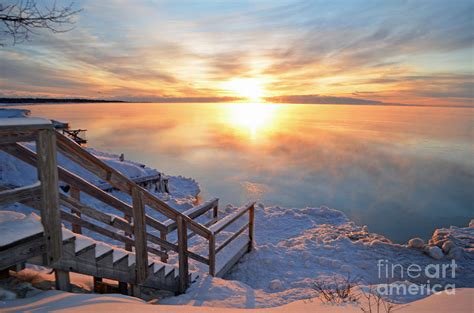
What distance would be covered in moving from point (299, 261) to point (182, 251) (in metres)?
4.13

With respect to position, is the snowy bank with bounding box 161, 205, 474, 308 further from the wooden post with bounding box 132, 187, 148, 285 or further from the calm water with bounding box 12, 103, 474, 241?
the calm water with bounding box 12, 103, 474, 241

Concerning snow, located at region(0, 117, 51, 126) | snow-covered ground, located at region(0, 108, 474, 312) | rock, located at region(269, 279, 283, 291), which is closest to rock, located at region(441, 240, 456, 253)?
snow-covered ground, located at region(0, 108, 474, 312)

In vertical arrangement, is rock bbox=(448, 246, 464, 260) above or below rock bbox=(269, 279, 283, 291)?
below

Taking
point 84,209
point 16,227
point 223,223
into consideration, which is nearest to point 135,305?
point 84,209

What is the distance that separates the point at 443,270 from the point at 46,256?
30.5 feet

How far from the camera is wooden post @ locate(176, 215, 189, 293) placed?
174 inches

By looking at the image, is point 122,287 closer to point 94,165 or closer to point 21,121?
point 94,165

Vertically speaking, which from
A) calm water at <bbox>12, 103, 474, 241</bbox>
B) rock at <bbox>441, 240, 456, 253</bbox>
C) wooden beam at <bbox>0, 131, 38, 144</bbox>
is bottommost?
calm water at <bbox>12, 103, 474, 241</bbox>

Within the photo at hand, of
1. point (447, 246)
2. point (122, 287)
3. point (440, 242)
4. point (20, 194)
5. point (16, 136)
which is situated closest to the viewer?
point (16, 136)

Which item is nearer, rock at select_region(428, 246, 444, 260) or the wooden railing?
the wooden railing

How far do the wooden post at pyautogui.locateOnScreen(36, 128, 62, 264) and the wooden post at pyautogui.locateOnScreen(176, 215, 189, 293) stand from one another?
5.95ft

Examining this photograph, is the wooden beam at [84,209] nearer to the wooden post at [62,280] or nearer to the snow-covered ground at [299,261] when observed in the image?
the wooden post at [62,280]

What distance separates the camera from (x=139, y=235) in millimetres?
3650

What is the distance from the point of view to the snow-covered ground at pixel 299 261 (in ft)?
14.4
